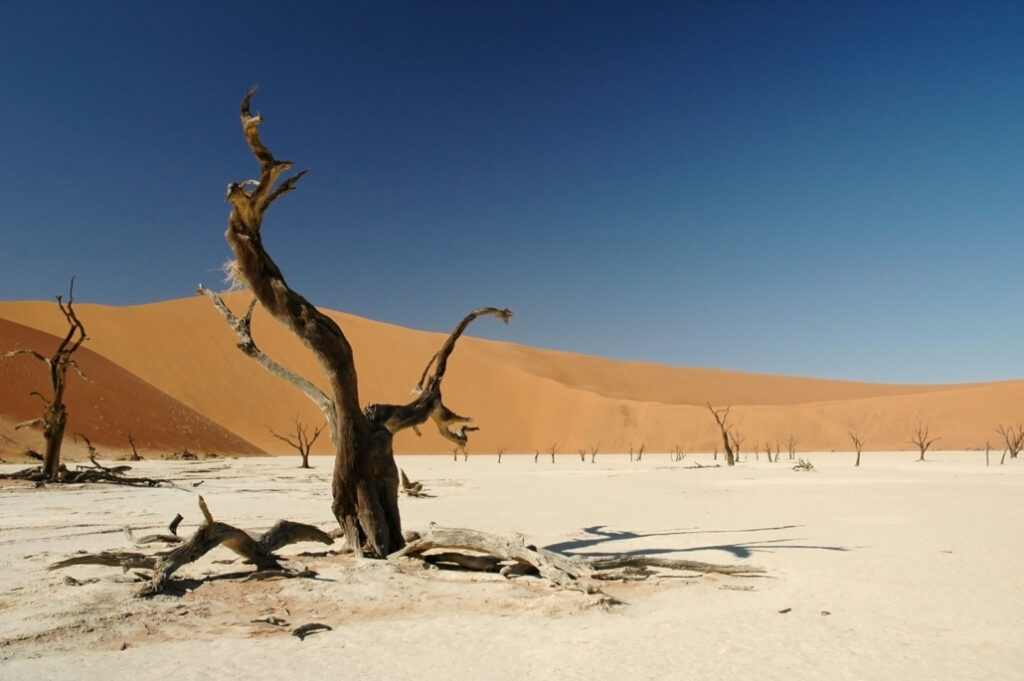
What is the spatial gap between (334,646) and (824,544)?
6.54 meters

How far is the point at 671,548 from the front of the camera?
845 cm

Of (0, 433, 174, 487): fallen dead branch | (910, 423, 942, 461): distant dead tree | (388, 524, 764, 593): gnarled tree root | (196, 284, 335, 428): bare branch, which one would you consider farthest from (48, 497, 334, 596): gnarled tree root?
(910, 423, 942, 461): distant dead tree

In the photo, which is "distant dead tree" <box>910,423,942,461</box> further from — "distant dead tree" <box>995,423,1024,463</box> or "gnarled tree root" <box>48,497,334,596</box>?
"gnarled tree root" <box>48,497,334,596</box>

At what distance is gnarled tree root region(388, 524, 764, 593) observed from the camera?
6.06 meters

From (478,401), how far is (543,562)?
54.8 metres

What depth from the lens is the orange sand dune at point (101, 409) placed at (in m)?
28.2

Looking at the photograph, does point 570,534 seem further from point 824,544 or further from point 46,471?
point 46,471

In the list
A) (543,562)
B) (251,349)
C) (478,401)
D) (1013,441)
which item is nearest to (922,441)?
(1013,441)

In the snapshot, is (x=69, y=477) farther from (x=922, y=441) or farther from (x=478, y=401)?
(x=478, y=401)

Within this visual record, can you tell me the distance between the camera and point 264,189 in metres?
6.43

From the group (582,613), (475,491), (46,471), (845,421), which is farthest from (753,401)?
(582,613)

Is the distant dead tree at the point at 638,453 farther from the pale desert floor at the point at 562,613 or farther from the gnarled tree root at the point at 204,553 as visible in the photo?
the gnarled tree root at the point at 204,553

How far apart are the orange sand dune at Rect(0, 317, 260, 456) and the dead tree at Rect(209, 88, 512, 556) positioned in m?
23.5

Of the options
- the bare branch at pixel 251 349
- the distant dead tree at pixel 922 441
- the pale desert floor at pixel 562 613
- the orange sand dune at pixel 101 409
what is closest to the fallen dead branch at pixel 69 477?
the pale desert floor at pixel 562 613
